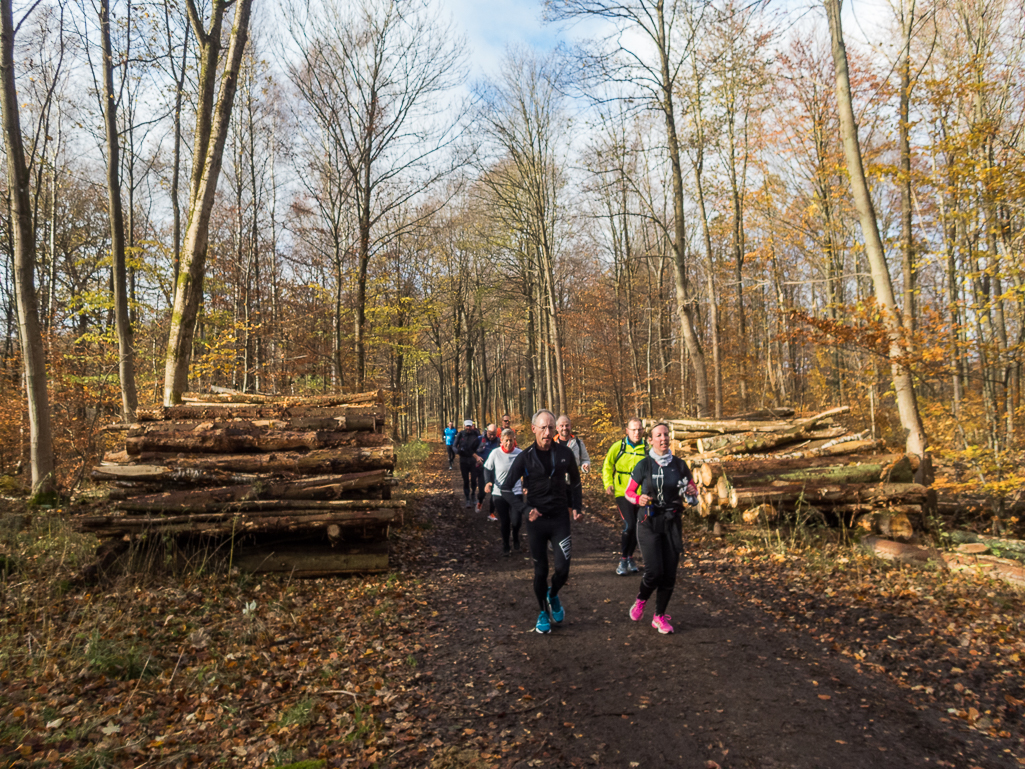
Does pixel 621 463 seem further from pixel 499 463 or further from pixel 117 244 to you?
pixel 117 244

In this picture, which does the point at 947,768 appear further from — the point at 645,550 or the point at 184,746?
the point at 184,746

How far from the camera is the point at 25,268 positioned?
1020cm

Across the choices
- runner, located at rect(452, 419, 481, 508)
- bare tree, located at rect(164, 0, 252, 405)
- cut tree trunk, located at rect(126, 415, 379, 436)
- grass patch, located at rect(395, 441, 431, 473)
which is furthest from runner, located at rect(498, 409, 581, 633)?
grass patch, located at rect(395, 441, 431, 473)

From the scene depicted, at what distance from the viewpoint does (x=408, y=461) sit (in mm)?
24688

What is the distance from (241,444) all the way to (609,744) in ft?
22.4

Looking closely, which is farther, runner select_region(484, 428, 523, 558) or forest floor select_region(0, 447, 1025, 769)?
runner select_region(484, 428, 523, 558)

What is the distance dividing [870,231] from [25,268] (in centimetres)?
1542

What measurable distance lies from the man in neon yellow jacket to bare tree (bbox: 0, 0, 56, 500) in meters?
9.72

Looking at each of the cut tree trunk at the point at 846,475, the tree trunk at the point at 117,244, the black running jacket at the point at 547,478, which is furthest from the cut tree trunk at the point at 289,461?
the cut tree trunk at the point at 846,475

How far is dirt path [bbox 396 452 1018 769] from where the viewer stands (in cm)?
375

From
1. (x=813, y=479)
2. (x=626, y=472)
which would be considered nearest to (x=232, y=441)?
(x=626, y=472)

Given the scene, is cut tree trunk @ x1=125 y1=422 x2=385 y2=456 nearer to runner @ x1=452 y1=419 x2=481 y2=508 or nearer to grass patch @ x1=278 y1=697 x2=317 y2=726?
grass patch @ x1=278 y1=697 x2=317 y2=726

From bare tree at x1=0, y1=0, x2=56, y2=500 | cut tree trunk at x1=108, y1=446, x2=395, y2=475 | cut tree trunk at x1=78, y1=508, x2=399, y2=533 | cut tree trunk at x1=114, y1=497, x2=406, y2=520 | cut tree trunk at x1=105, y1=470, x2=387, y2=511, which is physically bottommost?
cut tree trunk at x1=78, y1=508, x2=399, y2=533

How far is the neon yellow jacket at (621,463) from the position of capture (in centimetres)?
863
